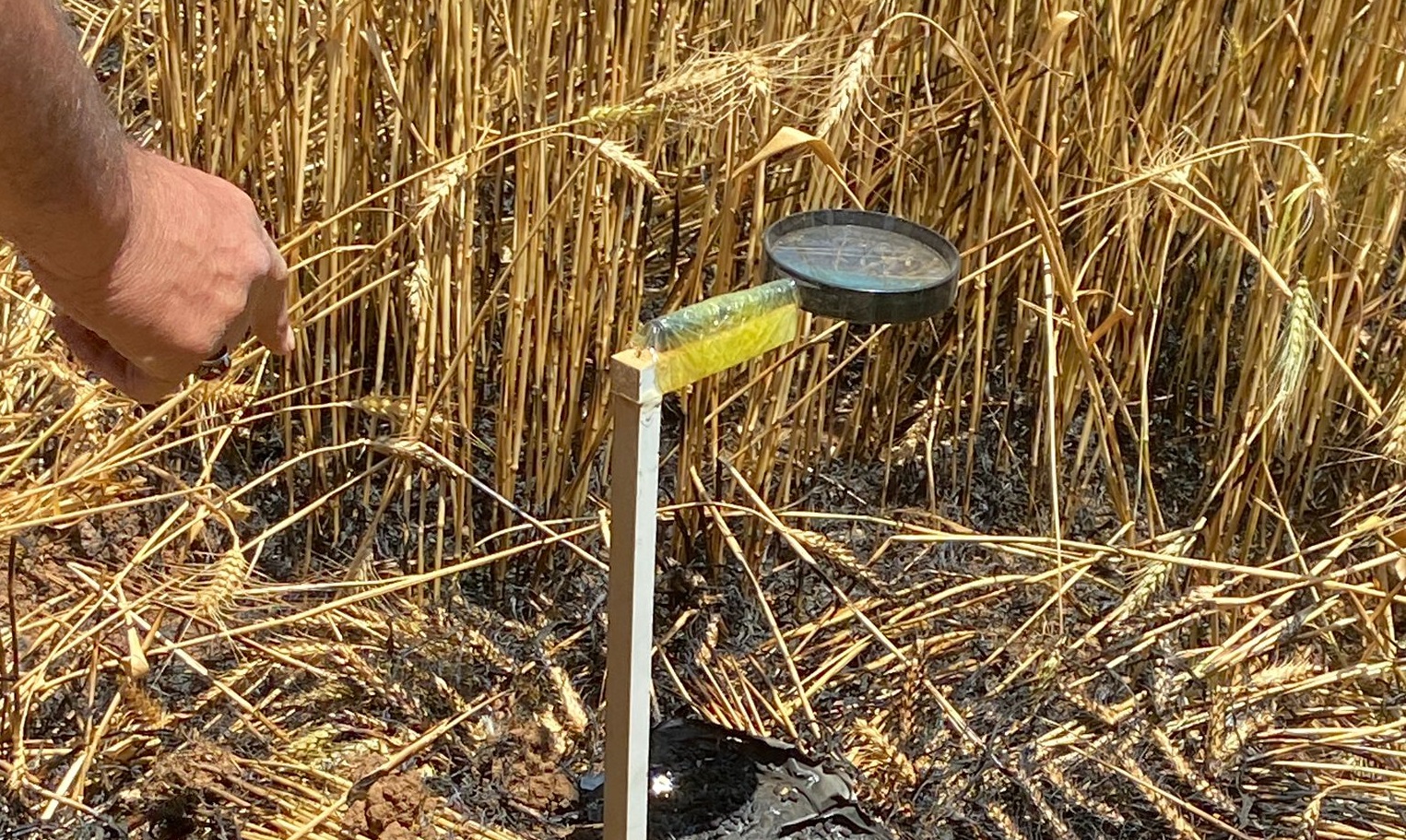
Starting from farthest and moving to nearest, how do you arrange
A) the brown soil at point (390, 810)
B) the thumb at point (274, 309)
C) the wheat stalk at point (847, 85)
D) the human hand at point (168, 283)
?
1. the brown soil at point (390, 810)
2. the wheat stalk at point (847, 85)
3. the thumb at point (274, 309)
4. the human hand at point (168, 283)

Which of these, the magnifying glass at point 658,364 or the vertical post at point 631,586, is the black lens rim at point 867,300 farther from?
the vertical post at point 631,586

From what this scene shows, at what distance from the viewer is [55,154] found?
0.71 m

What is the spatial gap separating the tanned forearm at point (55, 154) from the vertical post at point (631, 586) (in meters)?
0.28

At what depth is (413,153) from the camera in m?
1.32

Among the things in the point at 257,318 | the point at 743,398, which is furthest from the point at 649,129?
the point at 257,318

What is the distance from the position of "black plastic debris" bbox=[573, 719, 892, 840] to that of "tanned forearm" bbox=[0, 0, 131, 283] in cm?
59

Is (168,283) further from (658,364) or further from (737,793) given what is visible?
(737,793)

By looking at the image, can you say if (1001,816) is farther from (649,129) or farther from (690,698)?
(649,129)

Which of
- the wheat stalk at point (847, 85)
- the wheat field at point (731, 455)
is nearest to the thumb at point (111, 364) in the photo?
the wheat field at point (731, 455)

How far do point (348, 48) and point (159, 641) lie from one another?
1.76ft

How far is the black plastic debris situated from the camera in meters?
1.14

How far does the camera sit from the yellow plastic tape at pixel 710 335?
74cm

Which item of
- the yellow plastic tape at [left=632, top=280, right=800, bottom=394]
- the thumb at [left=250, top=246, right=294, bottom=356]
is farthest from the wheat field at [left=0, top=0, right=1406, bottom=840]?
the yellow plastic tape at [left=632, top=280, right=800, bottom=394]

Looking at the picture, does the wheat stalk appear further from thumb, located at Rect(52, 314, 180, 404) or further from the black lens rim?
thumb, located at Rect(52, 314, 180, 404)
